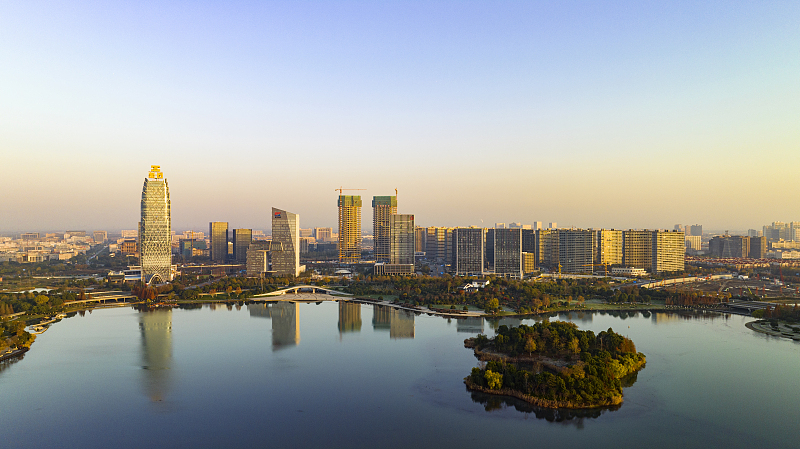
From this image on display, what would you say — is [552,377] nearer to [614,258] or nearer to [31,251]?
[614,258]

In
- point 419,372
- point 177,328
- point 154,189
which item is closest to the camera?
point 419,372

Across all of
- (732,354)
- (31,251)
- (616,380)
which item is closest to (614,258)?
(732,354)

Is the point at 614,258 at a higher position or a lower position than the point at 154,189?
lower

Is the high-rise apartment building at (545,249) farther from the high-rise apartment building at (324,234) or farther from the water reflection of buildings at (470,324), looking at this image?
the high-rise apartment building at (324,234)

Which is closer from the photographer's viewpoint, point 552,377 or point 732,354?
point 552,377

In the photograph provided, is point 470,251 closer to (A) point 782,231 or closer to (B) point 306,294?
(B) point 306,294

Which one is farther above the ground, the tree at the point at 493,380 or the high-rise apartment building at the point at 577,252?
the high-rise apartment building at the point at 577,252

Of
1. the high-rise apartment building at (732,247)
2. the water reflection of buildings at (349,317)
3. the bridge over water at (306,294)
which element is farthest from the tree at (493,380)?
the high-rise apartment building at (732,247)
